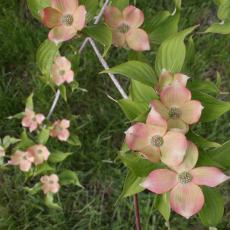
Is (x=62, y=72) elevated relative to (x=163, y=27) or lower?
lower

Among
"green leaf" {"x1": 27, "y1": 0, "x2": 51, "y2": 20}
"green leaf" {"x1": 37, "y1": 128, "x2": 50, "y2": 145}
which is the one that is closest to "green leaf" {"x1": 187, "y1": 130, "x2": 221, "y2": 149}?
"green leaf" {"x1": 27, "y1": 0, "x2": 51, "y2": 20}

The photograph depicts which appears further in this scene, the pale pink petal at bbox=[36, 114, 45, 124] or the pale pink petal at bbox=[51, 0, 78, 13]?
the pale pink petal at bbox=[36, 114, 45, 124]

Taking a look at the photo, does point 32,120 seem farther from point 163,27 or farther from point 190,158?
point 190,158

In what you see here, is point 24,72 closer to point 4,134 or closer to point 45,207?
point 4,134

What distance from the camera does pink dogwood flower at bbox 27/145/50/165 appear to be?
1605 mm

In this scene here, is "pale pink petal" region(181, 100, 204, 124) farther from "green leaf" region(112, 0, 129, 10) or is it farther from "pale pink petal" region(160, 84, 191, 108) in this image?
"green leaf" region(112, 0, 129, 10)

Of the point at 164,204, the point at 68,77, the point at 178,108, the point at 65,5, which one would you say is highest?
the point at 65,5

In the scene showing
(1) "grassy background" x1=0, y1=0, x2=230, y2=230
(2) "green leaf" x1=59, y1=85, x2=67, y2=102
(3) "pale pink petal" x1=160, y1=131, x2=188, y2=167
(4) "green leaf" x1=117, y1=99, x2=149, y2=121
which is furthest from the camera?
(1) "grassy background" x1=0, y1=0, x2=230, y2=230

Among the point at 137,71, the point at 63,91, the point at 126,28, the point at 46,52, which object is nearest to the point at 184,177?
the point at 137,71

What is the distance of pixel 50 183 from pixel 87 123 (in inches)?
12.9

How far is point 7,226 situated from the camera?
72.0 inches

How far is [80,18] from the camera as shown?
0.95m

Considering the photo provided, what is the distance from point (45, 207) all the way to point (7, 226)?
152 millimetres

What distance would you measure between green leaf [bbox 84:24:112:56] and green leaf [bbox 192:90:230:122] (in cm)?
20
